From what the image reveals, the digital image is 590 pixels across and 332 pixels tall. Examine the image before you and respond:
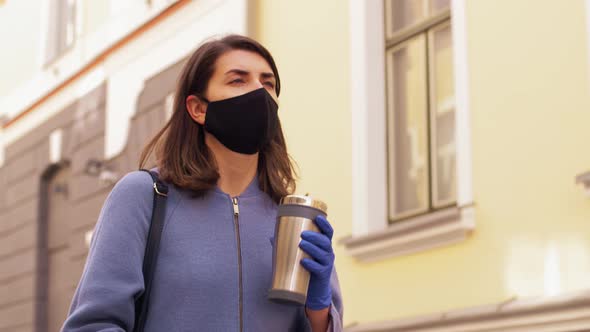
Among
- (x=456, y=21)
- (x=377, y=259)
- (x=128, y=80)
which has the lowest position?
(x=377, y=259)

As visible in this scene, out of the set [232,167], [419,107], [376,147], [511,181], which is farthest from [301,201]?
[376,147]

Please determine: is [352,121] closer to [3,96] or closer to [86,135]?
[86,135]

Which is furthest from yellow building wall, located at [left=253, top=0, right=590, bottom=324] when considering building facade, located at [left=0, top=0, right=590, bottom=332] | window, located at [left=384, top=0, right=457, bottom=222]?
window, located at [left=384, top=0, right=457, bottom=222]

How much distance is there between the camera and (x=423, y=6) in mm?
7410

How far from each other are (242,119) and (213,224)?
0.28 meters

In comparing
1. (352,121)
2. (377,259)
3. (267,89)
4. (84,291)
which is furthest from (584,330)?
(84,291)

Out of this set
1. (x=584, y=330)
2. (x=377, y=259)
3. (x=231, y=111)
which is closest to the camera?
(x=231, y=111)

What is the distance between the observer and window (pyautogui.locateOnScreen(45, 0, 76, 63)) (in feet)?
45.2

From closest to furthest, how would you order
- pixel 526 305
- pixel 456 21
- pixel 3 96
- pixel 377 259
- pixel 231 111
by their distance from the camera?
pixel 231 111
pixel 526 305
pixel 456 21
pixel 377 259
pixel 3 96

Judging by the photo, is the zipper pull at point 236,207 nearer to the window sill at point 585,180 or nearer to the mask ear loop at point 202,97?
the mask ear loop at point 202,97

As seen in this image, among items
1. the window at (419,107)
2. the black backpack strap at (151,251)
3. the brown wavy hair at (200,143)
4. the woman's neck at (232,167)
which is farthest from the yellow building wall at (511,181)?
the black backpack strap at (151,251)

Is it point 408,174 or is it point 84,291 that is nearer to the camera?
point 84,291

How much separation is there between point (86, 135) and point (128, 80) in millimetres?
1321

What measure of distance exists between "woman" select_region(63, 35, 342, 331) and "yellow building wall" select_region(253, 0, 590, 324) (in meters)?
3.30
